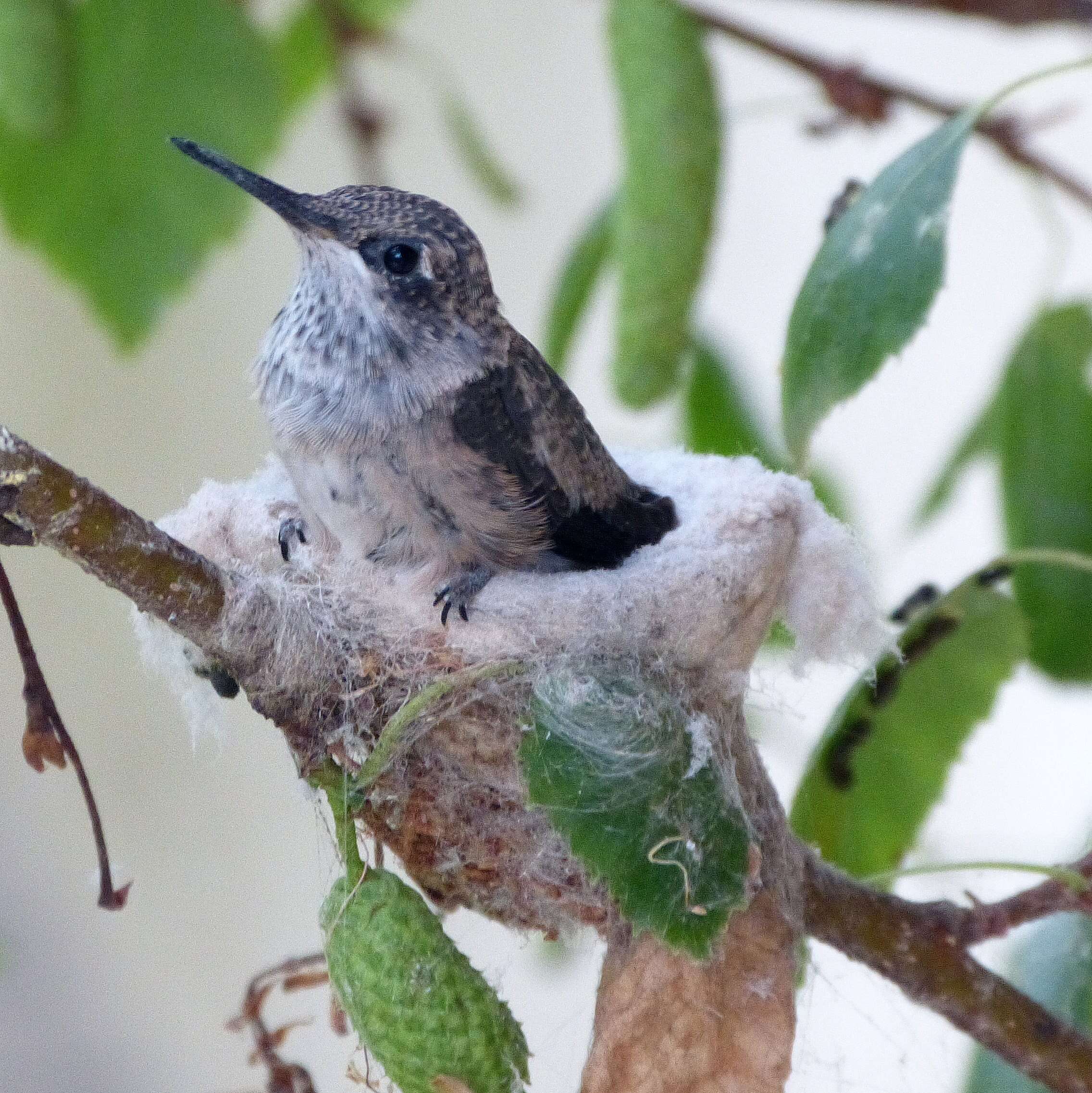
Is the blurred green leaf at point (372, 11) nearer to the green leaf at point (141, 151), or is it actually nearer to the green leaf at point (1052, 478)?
the green leaf at point (141, 151)

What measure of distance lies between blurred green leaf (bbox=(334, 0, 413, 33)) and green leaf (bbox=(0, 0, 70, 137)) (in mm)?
661

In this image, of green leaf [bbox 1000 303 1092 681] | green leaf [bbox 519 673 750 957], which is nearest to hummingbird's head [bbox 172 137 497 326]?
green leaf [bbox 519 673 750 957]

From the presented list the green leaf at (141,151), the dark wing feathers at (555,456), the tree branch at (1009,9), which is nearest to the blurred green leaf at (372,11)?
the green leaf at (141,151)

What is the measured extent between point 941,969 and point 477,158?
1074 mm

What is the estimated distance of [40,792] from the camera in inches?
90.1

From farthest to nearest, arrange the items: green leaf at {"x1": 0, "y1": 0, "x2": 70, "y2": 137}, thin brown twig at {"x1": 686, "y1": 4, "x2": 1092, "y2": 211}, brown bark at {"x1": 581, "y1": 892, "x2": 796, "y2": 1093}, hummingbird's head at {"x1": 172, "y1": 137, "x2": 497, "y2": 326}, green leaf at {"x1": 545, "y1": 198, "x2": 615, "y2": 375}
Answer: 1. green leaf at {"x1": 545, "y1": 198, "x2": 615, "y2": 375}
2. thin brown twig at {"x1": 686, "y1": 4, "x2": 1092, "y2": 211}
3. green leaf at {"x1": 0, "y1": 0, "x2": 70, "y2": 137}
4. hummingbird's head at {"x1": 172, "y1": 137, "x2": 497, "y2": 326}
5. brown bark at {"x1": 581, "y1": 892, "x2": 796, "y2": 1093}

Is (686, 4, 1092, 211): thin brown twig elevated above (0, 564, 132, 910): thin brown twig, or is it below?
above

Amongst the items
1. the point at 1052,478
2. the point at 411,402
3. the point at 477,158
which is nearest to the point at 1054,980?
the point at 1052,478

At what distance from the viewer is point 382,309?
1072 mm

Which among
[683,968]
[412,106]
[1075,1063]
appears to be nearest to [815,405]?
[683,968]

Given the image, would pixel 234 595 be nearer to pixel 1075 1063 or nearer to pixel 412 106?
pixel 1075 1063

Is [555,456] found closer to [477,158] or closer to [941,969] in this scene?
[941,969]

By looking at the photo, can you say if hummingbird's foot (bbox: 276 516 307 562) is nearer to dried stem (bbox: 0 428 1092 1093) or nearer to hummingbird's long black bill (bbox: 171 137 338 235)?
hummingbird's long black bill (bbox: 171 137 338 235)

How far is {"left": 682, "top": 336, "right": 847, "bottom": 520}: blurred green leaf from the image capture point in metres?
1.59
